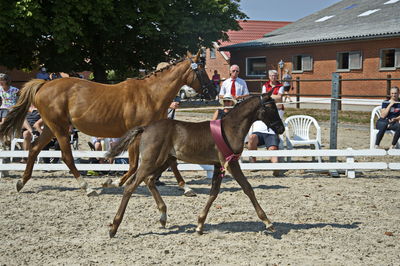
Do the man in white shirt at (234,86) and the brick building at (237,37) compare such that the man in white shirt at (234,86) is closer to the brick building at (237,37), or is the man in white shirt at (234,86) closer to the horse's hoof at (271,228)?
the horse's hoof at (271,228)

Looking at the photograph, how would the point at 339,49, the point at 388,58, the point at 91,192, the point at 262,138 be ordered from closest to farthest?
1. the point at 91,192
2. the point at 262,138
3. the point at 388,58
4. the point at 339,49

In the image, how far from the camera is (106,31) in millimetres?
24016

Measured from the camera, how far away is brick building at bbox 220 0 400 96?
80.5 feet

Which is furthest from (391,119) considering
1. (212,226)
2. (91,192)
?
(91,192)

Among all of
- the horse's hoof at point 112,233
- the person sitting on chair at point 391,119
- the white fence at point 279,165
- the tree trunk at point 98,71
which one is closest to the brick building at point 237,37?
the tree trunk at point 98,71

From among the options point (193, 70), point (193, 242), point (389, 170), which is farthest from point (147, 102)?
point (389, 170)

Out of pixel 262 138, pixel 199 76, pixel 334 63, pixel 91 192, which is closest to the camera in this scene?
pixel 91 192

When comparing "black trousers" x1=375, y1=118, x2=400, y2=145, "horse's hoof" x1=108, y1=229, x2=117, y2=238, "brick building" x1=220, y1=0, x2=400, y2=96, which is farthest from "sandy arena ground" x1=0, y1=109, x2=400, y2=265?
"brick building" x1=220, y1=0, x2=400, y2=96

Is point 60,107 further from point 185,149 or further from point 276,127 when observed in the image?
point 276,127

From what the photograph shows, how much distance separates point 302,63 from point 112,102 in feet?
76.1

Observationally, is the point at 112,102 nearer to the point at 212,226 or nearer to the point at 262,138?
the point at 212,226

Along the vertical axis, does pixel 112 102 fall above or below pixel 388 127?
above

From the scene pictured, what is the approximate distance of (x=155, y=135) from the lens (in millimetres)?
5516

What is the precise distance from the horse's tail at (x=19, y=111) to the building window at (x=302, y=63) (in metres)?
22.9
